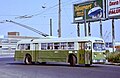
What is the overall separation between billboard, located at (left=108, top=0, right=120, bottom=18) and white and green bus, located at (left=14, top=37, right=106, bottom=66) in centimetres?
1419

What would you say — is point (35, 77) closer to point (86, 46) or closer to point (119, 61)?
point (86, 46)

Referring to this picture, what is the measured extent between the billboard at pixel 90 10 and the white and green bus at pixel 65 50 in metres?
16.0

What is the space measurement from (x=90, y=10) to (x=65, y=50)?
67.1ft

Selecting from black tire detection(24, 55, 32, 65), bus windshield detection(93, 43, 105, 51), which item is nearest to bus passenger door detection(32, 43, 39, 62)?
black tire detection(24, 55, 32, 65)

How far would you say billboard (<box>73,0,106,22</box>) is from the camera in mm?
49500

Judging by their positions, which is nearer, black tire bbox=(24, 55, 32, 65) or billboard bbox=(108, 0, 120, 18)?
black tire bbox=(24, 55, 32, 65)

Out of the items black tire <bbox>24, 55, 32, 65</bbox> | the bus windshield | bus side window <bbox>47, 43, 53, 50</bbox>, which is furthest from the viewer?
black tire <bbox>24, 55, 32, 65</bbox>

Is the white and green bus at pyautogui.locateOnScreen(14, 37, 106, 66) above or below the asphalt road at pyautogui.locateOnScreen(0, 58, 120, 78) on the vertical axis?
above

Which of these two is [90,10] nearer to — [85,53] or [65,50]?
[65,50]

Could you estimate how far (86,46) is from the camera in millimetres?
30234

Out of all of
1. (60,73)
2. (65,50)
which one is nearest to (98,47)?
(65,50)

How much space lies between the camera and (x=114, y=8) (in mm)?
46156

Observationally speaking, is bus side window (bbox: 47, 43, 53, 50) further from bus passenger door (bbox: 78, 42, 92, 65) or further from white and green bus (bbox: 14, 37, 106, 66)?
bus passenger door (bbox: 78, 42, 92, 65)

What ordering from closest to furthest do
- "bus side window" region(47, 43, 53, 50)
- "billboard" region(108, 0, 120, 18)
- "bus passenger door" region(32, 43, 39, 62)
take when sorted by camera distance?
"bus side window" region(47, 43, 53, 50), "bus passenger door" region(32, 43, 39, 62), "billboard" region(108, 0, 120, 18)
